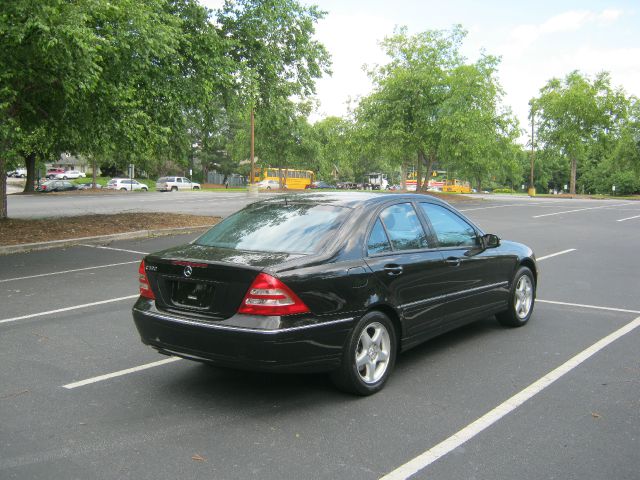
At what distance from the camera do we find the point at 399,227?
5.18 meters

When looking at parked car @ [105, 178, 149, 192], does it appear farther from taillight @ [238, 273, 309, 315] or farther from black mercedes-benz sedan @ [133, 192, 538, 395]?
taillight @ [238, 273, 309, 315]

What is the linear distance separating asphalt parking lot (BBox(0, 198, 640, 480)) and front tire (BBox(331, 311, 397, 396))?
5.0 inches

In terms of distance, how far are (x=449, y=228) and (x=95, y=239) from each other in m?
10.5

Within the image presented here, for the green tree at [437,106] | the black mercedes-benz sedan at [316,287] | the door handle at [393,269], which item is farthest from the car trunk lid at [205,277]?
the green tree at [437,106]

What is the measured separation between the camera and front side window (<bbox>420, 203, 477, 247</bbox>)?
18.4ft

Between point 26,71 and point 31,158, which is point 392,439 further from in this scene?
point 31,158

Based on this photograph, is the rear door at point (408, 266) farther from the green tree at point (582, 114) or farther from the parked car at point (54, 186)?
the green tree at point (582, 114)

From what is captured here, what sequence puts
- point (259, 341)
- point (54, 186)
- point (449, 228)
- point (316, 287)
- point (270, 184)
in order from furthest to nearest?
point (270, 184) < point (54, 186) < point (449, 228) < point (316, 287) < point (259, 341)

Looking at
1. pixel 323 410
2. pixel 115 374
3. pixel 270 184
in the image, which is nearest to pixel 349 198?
pixel 323 410

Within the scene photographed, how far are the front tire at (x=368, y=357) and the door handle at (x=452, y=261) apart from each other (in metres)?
0.99

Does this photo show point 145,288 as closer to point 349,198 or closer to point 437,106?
point 349,198

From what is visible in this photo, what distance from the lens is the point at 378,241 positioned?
4.88 m

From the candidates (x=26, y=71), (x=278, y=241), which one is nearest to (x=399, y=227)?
(x=278, y=241)

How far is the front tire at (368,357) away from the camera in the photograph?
14.3ft
